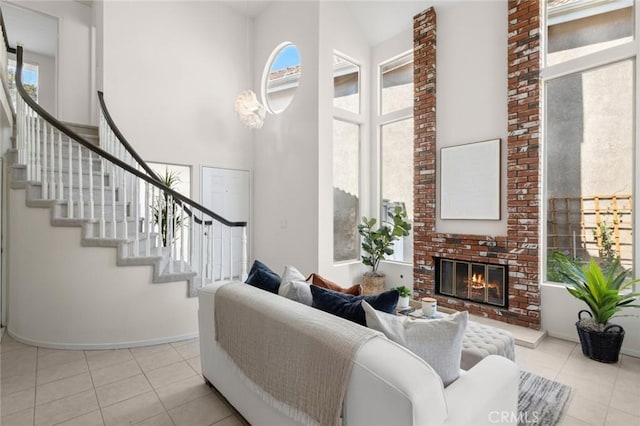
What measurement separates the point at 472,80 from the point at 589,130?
1.46 meters

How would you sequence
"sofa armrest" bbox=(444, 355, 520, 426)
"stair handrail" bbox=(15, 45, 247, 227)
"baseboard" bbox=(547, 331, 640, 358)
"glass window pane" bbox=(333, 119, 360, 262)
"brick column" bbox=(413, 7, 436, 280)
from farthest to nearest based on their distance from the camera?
"glass window pane" bbox=(333, 119, 360, 262), "brick column" bbox=(413, 7, 436, 280), "stair handrail" bbox=(15, 45, 247, 227), "baseboard" bbox=(547, 331, 640, 358), "sofa armrest" bbox=(444, 355, 520, 426)

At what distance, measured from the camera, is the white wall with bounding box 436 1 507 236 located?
3936mm

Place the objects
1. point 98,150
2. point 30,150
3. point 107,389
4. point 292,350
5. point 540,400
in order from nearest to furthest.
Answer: point 292,350 < point 540,400 < point 107,389 < point 98,150 < point 30,150

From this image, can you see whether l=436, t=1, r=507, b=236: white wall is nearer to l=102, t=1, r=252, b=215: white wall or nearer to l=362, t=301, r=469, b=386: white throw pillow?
l=362, t=301, r=469, b=386: white throw pillow

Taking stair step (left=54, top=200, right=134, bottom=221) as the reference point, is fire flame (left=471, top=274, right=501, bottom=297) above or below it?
below

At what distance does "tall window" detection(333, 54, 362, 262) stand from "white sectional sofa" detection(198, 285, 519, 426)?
3.51 meters

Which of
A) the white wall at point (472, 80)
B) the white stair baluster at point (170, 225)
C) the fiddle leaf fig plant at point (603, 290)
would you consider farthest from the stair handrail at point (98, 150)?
the fiddle leaf fig plant at point (603, 290)

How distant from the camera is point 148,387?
240 centimetres

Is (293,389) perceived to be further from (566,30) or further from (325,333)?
(566,30)

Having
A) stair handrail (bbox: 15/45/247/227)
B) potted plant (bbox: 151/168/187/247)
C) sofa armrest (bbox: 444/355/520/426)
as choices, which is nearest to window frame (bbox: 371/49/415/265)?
stair handrail (bbox: 15/45/247/227)

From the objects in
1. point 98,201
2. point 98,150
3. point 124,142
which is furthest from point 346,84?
point 98,201

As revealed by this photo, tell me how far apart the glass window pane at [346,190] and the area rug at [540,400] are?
9.52ft

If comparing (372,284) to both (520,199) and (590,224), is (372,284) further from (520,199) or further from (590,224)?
(590,224)

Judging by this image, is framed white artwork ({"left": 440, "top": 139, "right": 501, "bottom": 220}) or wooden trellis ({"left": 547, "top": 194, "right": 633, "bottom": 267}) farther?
framed white artwork ({"left": 440, "top": 139, "right": 501, "bottom": 220})
